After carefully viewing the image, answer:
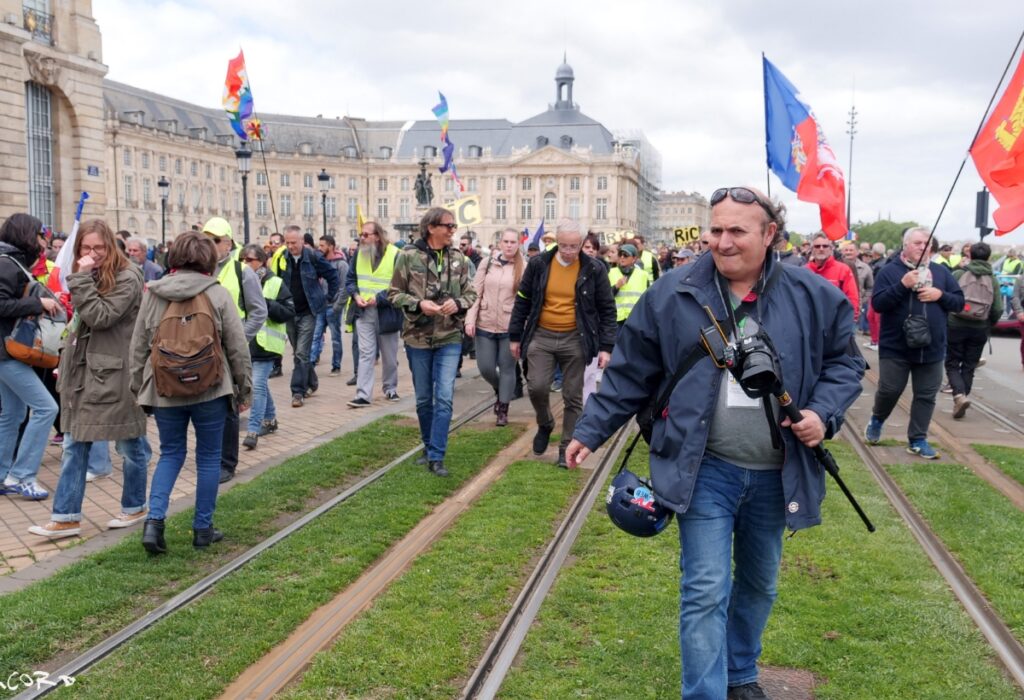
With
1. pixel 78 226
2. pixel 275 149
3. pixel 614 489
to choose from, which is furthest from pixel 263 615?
pixel 275 149

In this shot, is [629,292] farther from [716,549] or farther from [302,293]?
[716,549]

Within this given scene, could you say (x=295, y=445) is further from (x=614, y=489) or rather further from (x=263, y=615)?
(x=614, y=489)

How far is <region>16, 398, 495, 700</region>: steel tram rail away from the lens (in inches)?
158

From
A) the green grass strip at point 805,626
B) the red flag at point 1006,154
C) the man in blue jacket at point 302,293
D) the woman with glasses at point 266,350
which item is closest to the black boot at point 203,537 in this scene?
the green grass strip at point 805,626

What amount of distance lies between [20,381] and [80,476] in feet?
3.96

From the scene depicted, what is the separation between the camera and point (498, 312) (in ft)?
28.8

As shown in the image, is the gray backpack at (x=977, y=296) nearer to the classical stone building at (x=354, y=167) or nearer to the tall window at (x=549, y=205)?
the classical stone building at (x=354, y=167)

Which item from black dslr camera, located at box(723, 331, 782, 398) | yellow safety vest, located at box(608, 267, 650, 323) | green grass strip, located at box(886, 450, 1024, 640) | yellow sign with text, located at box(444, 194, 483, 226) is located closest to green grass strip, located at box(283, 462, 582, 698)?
black dslr camera, located at box(723, 331, 782, 398)

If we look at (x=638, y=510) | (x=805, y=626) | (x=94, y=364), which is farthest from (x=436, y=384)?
(x=638, y=510)

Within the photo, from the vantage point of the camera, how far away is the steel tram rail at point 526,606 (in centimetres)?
400

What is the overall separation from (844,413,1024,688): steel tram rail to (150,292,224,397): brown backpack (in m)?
4.40

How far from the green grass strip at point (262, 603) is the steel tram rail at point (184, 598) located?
6 cm

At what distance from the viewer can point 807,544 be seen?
5805 mm

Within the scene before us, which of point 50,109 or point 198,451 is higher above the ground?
point 50,109
